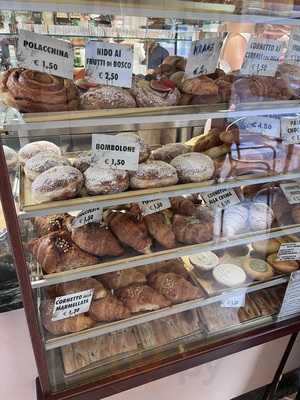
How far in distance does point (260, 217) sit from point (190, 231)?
0.37 m

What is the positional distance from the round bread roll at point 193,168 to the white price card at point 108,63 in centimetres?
33

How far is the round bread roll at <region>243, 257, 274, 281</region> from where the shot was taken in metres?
1.49

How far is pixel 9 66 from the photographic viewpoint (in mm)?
978

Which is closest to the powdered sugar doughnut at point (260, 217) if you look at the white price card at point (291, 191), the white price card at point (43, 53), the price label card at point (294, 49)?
the white price card at point (291, 191)

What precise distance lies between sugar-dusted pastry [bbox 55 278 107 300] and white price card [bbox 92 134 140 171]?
0.45 meters

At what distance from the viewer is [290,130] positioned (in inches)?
52.3

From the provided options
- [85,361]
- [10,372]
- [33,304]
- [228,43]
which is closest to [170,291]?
[85,361]

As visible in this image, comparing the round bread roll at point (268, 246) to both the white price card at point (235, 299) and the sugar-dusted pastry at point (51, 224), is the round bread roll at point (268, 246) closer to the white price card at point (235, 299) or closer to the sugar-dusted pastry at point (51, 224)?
the white price card at point (235, 299)

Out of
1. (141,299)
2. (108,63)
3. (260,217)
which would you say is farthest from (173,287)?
(108,63)

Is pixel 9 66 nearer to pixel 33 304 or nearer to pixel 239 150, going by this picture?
pixel 33 304

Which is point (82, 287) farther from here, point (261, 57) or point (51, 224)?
point (261, 57)

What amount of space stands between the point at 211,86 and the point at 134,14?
13.0 inches

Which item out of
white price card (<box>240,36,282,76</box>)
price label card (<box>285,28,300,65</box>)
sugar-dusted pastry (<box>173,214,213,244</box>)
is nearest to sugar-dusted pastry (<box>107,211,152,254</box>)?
sugar-dusted pastry (<box>173,214,213,244</box>)

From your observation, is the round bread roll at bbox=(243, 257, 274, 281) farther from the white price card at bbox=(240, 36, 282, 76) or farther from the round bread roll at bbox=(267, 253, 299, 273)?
the white price card at bbox=(240, 36, 282, 76)
